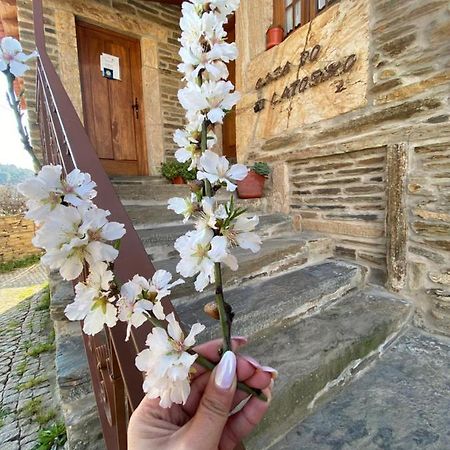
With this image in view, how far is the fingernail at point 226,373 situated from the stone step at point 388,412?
89 centimetres

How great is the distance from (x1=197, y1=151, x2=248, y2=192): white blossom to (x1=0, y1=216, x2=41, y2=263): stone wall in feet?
30.6

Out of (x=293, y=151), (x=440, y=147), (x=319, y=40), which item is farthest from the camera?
(x=293, y=151)

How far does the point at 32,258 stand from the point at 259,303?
8.80m

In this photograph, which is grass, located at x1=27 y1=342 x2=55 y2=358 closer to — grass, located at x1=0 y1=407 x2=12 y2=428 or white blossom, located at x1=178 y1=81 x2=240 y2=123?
grass, located at x1=0 y1=407 x2=12 y2=428

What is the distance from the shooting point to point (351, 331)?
59.3 inches

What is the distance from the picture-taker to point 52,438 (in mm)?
1411

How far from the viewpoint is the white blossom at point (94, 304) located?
402 mm

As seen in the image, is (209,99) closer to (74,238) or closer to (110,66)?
(74,238)

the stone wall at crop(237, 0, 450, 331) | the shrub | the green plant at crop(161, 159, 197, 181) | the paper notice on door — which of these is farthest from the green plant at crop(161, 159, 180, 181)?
the shrub

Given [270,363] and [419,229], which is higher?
[419,229]

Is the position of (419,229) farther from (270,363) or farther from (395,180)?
(270,363)

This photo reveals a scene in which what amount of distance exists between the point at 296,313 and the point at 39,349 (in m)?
2.32

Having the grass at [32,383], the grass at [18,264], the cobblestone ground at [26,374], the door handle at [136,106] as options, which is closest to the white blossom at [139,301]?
the cobblestone ground at [26,374]

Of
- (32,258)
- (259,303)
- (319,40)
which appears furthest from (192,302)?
(32,258)
